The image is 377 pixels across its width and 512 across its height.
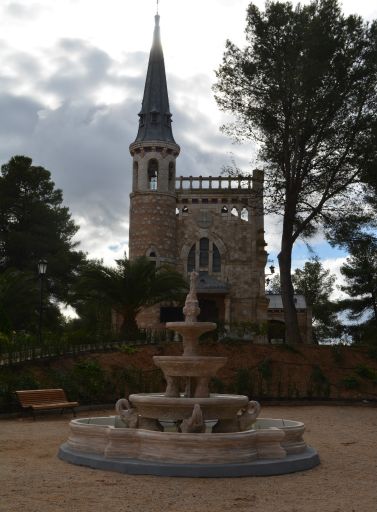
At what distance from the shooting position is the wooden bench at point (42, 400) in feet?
48.0

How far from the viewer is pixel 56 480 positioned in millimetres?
8016

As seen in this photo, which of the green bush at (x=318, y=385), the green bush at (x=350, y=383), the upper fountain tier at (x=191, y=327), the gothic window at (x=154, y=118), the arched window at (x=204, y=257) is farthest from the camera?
the gothic window at (x=154, y=118)

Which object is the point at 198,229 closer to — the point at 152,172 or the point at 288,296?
the point at 152,172

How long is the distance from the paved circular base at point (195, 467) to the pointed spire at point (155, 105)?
95.9 feet

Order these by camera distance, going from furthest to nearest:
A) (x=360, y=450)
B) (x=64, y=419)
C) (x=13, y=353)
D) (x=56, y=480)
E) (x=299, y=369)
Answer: (x=299, y=369)
(x=13, y=353)
(x=64, y=419)
(x=360, y=450)
(x=56, y=480)

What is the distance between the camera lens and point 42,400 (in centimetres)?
1512

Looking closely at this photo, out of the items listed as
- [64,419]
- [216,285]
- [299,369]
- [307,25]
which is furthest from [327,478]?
[216,285]

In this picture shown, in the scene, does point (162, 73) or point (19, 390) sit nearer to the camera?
point (19, 390)

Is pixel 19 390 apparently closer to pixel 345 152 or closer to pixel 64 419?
pixel 64 419

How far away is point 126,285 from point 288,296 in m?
6.52

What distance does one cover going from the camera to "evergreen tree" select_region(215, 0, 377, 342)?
24.5 meters

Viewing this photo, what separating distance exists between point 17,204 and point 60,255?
441 cm

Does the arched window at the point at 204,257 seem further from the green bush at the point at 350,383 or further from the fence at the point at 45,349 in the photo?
the green bush at the point at 350,383

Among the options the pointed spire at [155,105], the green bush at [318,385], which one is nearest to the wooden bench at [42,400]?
the green bush at [318,385]
